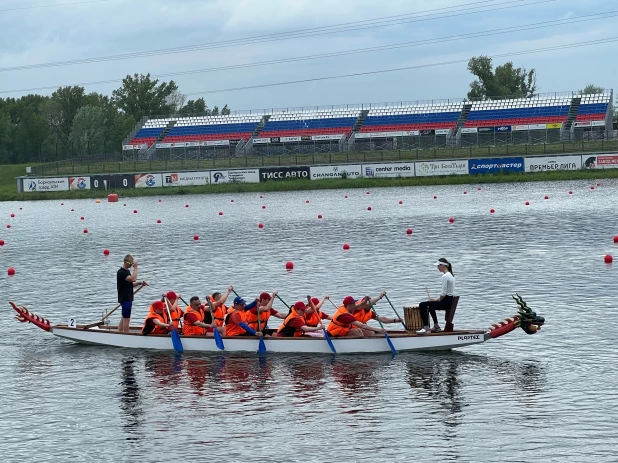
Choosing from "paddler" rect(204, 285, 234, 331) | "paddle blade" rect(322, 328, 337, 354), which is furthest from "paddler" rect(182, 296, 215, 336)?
"paddle blade" rect(322, 328, 337, 354)

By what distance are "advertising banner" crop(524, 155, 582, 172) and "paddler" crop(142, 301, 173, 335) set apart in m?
56.9

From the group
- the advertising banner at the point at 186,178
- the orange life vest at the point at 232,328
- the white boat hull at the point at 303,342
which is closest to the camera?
the white boat hull at the point at 303,342

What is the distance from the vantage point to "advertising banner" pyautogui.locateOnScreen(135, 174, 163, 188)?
84.8 metres

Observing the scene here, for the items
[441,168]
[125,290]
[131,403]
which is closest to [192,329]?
[125,290]

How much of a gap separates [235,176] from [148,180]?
8223 millimetres

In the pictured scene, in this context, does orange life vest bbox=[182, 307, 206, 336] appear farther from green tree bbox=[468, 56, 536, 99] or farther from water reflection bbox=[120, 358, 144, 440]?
green tree bbox=[468, 56, 536, 99]

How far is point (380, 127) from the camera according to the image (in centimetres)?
10212

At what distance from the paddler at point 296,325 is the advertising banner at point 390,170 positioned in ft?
188

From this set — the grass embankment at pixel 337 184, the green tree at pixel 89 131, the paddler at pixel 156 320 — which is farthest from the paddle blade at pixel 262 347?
the green tree at pixel 89 131

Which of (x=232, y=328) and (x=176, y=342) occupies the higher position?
(x=232, y=328)

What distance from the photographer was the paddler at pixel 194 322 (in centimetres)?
2286

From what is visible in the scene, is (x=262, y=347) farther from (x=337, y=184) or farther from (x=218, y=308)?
(x=337, y=184)

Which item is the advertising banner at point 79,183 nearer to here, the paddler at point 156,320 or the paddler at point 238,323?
the paddler at point 156,320

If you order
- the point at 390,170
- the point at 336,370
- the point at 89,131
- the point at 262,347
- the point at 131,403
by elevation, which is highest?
the point at 89,131
